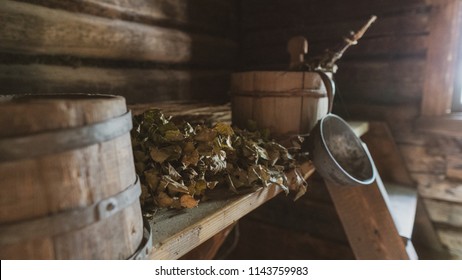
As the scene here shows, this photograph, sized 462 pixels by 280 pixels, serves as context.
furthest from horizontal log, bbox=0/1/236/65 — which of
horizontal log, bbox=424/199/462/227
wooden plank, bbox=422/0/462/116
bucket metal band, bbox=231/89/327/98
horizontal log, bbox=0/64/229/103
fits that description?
horizontal log, bbox=424/199/462/227

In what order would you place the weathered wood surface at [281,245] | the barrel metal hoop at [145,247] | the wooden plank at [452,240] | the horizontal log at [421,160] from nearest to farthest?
the barrel metal hoop at [145,247]
the horizontal log at [421,160]
the wooden plank at [452,240]
the weathered wood surface at [281,245]

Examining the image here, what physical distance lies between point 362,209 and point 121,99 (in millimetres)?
1884

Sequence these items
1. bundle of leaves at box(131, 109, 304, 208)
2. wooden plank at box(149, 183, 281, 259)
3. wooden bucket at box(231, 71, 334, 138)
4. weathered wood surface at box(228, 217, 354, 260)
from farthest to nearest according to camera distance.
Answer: weathered wood surface at box(228, 217, 354, 260) → wooden bucket at box(231, 71, 334, 138) → bundle of leaves at box(131, 109, 304, 208) → wooden plank at box(149, 183, 281, 259)

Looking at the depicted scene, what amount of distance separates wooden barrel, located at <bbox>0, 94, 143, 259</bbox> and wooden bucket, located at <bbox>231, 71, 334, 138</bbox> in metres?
1.18

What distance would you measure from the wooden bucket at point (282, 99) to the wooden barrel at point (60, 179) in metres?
1.18

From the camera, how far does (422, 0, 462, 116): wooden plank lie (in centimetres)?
244

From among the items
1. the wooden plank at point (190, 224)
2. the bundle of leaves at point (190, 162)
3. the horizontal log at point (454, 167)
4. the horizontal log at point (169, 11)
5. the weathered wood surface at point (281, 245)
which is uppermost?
the horizontal log at point (169, 11)

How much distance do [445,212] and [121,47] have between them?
10.6 ft

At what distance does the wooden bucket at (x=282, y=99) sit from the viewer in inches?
69.4

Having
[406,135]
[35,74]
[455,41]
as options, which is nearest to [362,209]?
[406,135]

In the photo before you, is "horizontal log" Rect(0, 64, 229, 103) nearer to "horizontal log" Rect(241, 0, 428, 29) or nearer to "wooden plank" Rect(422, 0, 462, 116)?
"horizontal log" Rect(241, 0, 428, 29)

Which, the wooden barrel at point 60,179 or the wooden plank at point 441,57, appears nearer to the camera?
the wooden barrel at point 60,179

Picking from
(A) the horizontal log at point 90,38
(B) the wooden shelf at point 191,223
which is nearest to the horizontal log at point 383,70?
(A) the horizontal log at point 90,38

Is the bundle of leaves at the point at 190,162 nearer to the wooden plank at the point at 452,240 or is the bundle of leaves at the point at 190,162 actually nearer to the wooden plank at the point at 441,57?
the wooden plank at the point at 441,57
